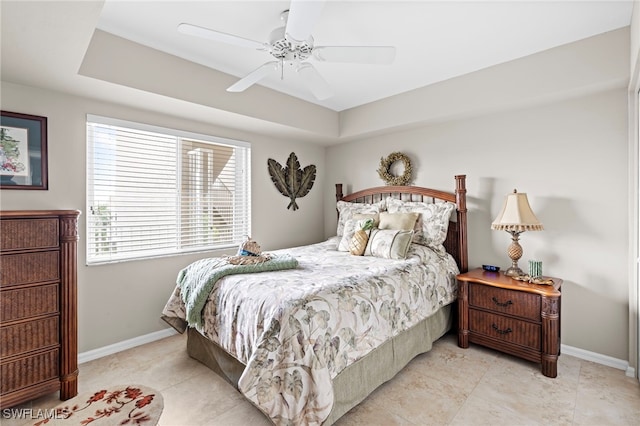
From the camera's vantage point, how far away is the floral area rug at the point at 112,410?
1593mm

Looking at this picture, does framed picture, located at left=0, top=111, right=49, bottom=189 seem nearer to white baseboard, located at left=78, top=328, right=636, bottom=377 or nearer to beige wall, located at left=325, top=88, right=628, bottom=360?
white baseboard, located at left=78, top=328, right=636, bottom=377

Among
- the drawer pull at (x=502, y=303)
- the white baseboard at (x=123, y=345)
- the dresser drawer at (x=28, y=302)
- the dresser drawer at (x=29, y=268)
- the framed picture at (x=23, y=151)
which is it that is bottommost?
the white baseboard at (x=123, y=345)

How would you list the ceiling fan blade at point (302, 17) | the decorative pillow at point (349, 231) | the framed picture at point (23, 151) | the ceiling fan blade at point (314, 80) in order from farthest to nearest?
the decorative pillow at point (349, 231) < the framed picture at point (23, 151) < the ceiling fan blade at point (314, 80) < the ceiling fan blade at point (302, 17)

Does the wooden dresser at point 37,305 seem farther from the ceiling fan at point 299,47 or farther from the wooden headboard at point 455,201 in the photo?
the wooden headboard at point 455,201

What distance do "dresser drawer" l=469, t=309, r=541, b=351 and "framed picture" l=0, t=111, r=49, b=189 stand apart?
12.2ft

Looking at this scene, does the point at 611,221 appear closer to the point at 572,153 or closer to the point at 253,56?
the point at 572,153

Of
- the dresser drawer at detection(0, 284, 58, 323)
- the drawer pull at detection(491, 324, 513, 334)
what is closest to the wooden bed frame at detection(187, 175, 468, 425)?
the drawer pull at detection(491, 324, 513, 334)

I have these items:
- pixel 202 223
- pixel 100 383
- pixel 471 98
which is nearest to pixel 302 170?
pixel 202 223

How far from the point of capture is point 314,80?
2305 millimetres

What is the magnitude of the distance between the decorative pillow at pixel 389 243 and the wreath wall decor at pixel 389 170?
2.98 feet

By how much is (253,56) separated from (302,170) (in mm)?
1922

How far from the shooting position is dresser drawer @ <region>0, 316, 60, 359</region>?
183 centimetres

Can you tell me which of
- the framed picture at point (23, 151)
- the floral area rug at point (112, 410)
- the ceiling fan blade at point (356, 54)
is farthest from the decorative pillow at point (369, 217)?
the framed picture at point (23, 151)

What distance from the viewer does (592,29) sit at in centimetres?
230
